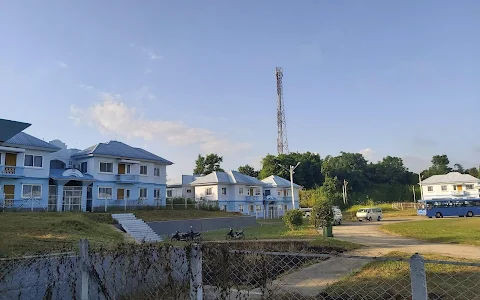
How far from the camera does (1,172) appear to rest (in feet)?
92.1

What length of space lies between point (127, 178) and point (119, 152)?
2.76m

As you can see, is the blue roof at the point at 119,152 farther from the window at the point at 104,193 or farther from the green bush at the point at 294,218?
the green bush at the point at 294,218

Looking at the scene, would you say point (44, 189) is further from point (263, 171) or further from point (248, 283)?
point (263, 171)

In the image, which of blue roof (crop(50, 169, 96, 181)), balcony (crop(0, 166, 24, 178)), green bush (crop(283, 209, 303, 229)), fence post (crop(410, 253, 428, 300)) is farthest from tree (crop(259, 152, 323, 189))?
fence post (crop(410, 253, 428, 300))

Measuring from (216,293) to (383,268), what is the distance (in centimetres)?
684

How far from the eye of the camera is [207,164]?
6919 cm

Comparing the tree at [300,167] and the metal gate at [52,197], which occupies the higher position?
the tree at [300,167]

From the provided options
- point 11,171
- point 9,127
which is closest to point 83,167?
point 11,171

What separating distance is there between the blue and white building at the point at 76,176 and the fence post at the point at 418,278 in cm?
2786

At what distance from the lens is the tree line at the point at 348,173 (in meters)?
68.8

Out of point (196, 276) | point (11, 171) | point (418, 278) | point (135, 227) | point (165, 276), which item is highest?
point (11, 171)

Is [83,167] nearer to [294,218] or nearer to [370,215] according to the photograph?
[294,218]

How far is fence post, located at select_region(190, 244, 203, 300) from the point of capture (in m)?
4.17

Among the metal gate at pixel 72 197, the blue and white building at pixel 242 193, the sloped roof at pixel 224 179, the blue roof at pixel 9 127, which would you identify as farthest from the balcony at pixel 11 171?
the blue roof at pixel 9 127
